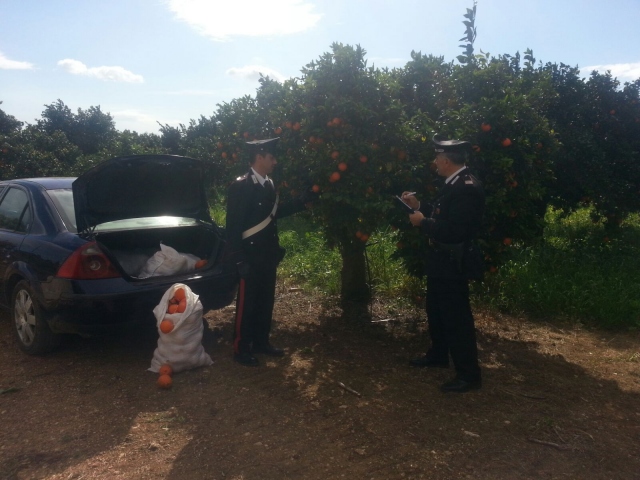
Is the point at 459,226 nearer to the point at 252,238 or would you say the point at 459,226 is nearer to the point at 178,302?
the point at 252,238

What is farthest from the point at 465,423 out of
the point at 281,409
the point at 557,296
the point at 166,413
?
the point at 557,296

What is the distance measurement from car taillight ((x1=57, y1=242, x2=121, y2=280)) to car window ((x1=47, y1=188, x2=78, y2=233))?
34 centimetres

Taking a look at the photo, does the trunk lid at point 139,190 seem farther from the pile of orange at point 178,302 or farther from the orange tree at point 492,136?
the orange tree at point 492,136

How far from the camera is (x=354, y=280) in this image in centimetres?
636

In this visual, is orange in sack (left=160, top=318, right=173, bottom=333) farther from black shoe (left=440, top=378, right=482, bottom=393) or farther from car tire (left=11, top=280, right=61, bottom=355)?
black shoe (left=440, top=378, right=482, bottom=393)

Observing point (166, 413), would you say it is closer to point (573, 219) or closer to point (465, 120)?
point (465, 120)

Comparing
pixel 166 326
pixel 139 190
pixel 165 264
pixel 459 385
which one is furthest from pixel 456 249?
pixel 139 190

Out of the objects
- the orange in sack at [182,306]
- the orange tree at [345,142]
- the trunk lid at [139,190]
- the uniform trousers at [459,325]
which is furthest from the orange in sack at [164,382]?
the uniform trousers at [459,325]

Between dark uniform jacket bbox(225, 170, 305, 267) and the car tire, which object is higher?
dark uniform jacket bbox(225, 170, 305, 267)

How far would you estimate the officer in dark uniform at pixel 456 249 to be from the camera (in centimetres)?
399

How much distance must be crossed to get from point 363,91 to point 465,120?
871mm

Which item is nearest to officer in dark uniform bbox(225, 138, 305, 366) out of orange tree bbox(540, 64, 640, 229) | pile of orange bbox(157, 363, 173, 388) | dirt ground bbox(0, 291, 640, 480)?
dirt ground bbox(0, 291, 640, 480)

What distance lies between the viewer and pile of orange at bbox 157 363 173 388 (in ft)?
13.4

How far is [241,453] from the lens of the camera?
3.21 meters
